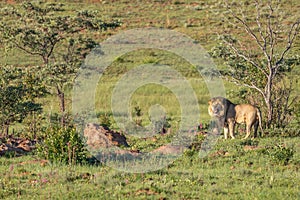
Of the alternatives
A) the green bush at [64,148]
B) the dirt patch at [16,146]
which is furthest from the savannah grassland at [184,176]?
the dirt patch at [16,146]

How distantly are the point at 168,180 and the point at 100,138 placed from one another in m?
4.97

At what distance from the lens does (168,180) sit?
12156 millimetres

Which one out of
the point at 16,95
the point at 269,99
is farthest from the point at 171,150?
the point at 16,95

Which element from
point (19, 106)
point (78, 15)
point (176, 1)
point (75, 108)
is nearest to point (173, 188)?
point (19, 106)

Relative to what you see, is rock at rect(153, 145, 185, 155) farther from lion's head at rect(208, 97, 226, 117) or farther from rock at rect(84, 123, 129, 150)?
lion's head at rect(208, 97, 226, 117)

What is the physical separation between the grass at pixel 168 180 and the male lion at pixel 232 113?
289cm

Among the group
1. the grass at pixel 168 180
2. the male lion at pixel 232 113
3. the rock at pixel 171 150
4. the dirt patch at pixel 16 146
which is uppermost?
the male lion at pixel 232 113

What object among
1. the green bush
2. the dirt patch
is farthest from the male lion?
the dirt patch

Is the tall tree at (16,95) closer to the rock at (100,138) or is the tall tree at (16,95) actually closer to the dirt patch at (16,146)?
the dirt patch at (16,146)

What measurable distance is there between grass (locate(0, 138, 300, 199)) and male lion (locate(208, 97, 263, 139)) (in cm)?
289

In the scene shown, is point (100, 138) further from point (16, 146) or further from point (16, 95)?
point (16, 95)

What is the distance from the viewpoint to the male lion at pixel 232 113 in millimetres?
18000

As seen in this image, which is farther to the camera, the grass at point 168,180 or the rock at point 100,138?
the rock at point 100,138

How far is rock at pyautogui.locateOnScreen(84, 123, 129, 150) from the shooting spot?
16.6m
